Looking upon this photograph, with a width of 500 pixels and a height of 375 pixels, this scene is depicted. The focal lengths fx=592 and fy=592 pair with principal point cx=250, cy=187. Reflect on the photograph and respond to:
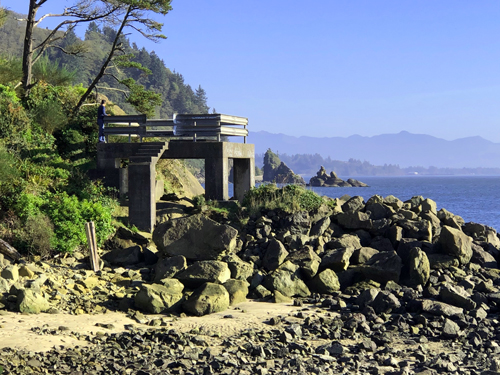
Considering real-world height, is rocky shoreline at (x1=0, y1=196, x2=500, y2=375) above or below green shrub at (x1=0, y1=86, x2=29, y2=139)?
below

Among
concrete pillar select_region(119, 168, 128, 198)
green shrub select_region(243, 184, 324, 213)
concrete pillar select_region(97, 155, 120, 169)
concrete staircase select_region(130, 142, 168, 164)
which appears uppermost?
concrete staircase select_region(130, 142, 168, 164)

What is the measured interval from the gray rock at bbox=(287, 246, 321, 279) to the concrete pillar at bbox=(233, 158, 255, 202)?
8.09 metres

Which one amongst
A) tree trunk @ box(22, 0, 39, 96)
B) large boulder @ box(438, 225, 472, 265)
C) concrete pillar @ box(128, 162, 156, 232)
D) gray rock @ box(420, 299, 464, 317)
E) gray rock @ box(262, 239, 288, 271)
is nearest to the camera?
gray rock @ box(420, 299, 464, 317)

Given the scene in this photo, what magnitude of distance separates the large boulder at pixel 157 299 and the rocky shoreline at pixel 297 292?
0.03 meters

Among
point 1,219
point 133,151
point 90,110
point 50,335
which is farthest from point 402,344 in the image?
point 90,110

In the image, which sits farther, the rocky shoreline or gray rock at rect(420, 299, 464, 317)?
gray rock at rect(420, 299, 464, 317)

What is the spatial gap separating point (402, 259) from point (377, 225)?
86.4 inches

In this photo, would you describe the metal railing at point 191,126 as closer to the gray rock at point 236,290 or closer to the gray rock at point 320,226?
the gray rock at point 320,226

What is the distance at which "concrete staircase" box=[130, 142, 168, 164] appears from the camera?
73.3 ft

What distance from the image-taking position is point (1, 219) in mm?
19109

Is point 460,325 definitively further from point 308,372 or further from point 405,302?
point 308,372

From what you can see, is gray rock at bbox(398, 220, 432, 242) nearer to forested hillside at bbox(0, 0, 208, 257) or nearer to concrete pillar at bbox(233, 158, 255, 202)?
concrete pillar at bbox(233, 158, 255, 202)

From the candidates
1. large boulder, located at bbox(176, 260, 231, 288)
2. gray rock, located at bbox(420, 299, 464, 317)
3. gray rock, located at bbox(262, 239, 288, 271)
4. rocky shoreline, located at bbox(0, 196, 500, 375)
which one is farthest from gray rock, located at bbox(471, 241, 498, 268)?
large boulder, located at bbox(176, 260, 231, 288)

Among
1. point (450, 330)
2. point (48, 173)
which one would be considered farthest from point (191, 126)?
point (450, 330)
